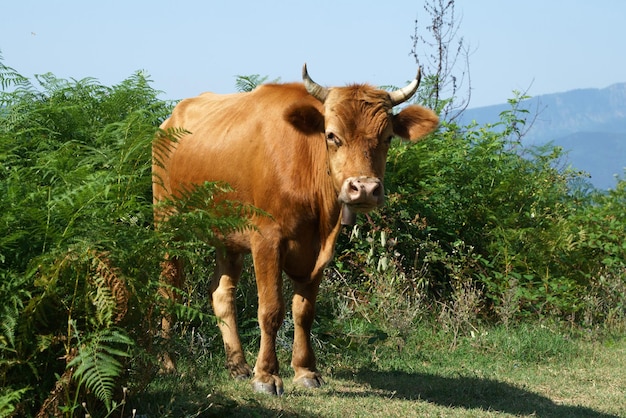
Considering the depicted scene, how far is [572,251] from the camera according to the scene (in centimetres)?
1104

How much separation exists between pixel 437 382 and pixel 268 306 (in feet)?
5.88

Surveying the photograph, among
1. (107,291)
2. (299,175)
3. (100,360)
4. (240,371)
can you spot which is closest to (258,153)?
A: (299,175)

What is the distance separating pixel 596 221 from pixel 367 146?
19.9 ft

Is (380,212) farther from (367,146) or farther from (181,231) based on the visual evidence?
(181,231)

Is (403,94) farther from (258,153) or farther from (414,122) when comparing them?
(258,153)

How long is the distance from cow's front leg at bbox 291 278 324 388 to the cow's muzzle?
1135mm

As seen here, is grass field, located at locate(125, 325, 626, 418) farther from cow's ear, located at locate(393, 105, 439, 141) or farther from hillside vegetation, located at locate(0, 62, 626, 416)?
cow's ear, located at locate(393, 105, 439, 141)

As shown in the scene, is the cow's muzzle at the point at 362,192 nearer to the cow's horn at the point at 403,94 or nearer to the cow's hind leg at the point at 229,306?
the cow's horn at the point at 403,94

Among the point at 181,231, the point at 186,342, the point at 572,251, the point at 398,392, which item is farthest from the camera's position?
the point at 572,251

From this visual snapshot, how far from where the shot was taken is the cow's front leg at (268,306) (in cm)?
686

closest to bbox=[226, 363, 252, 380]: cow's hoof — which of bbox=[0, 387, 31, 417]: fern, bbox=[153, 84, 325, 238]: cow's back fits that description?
bbox=[153, 84, 325, 238]: cow's back

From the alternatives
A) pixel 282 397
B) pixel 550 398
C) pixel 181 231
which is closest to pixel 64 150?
pixel 181 231

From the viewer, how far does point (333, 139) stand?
22.0ft

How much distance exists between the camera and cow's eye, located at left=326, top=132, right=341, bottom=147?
6656 mm
